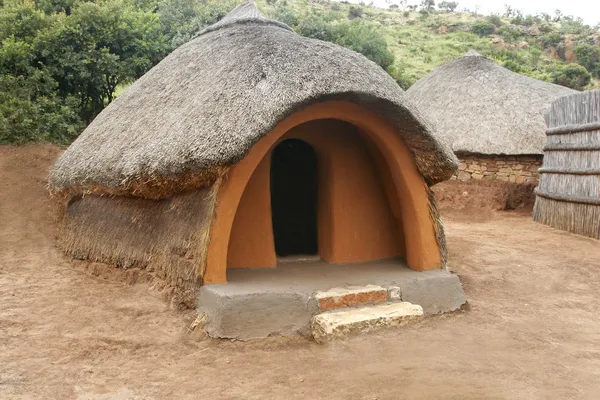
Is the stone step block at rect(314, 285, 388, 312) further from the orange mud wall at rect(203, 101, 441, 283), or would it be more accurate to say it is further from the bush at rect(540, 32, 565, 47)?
the bush at rect(540, 32, 565, 47)

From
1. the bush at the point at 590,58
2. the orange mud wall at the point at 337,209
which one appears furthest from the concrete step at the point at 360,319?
the bush at the point at 590,58

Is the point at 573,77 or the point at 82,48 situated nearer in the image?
the point at 82,48

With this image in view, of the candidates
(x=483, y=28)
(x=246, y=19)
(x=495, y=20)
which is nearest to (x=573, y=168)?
(x=246, y=19)

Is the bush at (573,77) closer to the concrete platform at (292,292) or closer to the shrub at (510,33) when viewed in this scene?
the shrub at (510,33)

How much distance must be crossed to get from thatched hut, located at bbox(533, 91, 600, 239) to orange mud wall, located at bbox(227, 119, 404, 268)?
515 cm

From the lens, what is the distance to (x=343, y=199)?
227 inches

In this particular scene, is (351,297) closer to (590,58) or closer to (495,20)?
(590,58)

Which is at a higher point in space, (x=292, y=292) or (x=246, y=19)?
(x=246, y=19)

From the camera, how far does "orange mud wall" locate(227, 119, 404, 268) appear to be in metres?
5.34

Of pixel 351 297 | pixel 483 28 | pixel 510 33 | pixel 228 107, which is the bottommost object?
pixel 351 297

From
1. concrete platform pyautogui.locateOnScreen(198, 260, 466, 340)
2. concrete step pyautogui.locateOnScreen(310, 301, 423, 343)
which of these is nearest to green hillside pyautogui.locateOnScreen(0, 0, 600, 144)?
concrete platform pyautogui.locateOnScreen(198, 260, 466, 340)

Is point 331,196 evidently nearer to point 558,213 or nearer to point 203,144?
point 203,144

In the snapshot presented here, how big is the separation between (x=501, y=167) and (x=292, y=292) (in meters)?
9.62

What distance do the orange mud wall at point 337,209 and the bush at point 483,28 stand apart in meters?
30.2
